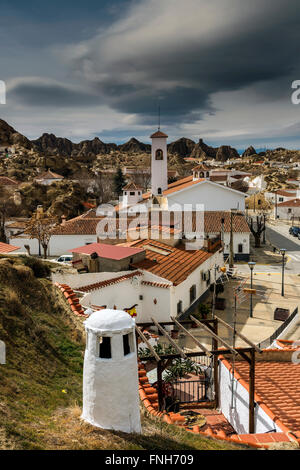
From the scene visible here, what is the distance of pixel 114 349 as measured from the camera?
5.91 metres

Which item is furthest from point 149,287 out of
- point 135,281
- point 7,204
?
point 7,204

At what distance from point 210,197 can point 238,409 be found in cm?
3601

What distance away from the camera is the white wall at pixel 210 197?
4422 centimetres

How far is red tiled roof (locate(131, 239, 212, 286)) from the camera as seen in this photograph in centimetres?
2041

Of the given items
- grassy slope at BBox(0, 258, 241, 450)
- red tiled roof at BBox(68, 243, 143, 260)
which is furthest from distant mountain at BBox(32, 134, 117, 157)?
grassy slope at BBox(0, 258, 241, 450)

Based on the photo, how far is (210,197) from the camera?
4447 centimetres

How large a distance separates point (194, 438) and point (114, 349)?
2.59 metres

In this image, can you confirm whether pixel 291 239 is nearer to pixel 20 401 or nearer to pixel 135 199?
pixel 135 199

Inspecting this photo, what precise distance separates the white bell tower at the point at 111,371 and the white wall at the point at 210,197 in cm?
3866

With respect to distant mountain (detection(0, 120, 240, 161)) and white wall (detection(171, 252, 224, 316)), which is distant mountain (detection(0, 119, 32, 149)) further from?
white wall (detection(171, 252, 224, 316))

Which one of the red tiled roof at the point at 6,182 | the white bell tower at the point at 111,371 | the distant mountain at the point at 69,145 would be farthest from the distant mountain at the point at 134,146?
the white bell tower at the point at 111,371

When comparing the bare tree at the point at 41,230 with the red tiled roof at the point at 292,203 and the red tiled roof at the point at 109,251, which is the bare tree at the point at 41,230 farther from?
the red tiled roof at the point at 292,203

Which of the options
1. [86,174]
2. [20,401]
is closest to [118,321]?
[20,401]

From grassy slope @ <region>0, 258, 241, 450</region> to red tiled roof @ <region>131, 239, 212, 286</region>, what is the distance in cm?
785
